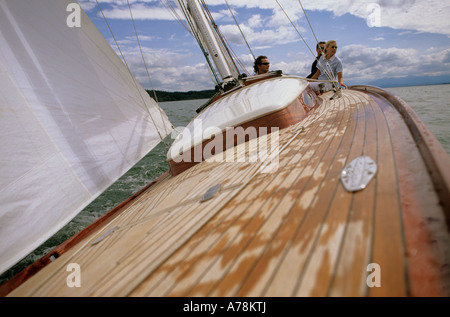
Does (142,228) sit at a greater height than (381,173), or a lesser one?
lesser

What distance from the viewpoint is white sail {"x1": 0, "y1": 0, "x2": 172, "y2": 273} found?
6.94 ft

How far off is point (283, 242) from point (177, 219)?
2.77 ft

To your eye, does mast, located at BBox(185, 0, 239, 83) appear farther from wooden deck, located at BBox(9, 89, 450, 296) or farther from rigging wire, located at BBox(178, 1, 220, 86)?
wooden deck, located at BBox(9, 89, 450, 296)

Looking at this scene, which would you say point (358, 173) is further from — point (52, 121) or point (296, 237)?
point (52, 121)

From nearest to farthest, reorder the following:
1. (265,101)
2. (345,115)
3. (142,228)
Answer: (142,228)
(345,115)
(265,101)

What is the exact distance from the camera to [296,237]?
0.96 m

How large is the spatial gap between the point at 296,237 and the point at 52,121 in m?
2.92

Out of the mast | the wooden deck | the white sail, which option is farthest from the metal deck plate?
the mast

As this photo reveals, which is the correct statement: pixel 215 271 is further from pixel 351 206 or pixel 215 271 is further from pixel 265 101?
pixel 265 101

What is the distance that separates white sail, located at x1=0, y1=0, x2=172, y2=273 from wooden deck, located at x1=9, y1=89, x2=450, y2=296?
79cm

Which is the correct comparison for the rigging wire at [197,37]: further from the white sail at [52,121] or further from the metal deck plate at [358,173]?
the metal deck plate at [358,173]

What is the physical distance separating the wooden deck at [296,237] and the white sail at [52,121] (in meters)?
0.79
